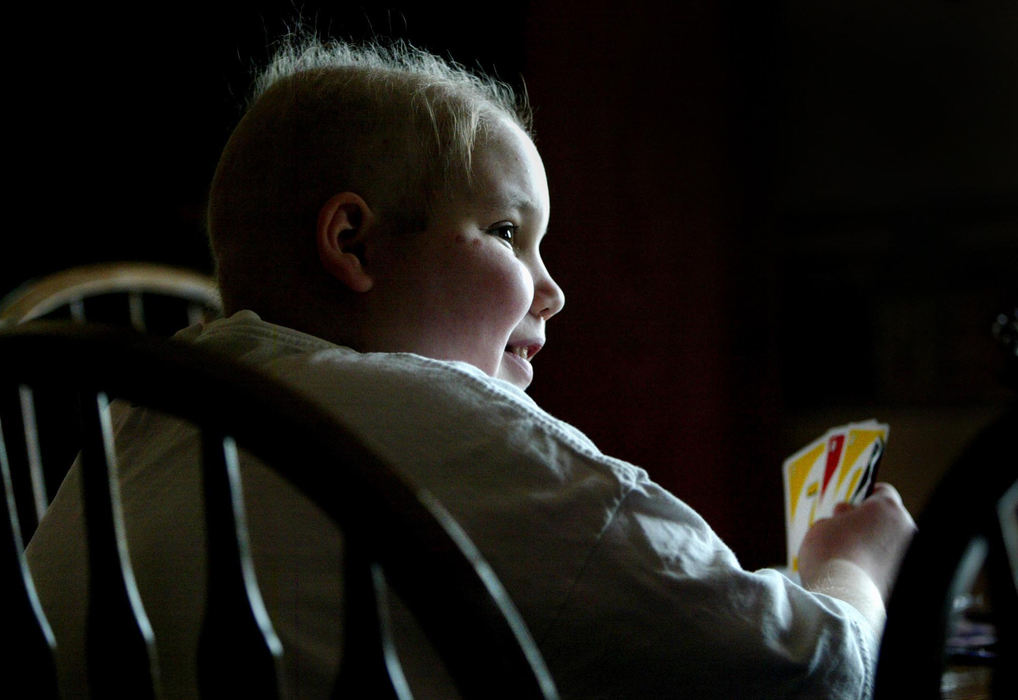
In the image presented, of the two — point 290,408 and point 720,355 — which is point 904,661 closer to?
point 290,408

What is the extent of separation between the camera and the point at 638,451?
2.85m

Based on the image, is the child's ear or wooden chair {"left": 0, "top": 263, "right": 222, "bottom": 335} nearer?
the child's ear

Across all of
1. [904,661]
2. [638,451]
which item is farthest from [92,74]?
[904,661]

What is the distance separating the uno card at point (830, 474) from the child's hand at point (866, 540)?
0.04 m

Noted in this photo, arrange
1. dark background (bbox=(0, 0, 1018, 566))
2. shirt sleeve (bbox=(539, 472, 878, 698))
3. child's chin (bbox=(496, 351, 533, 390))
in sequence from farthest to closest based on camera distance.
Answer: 1. dark background (bbox=(0, 0, 1018, 566))
2. child's chin (bbox=(496, 351, 533, 390))
3. shirt sleeve (bbox=(539, 472, 878, 698))

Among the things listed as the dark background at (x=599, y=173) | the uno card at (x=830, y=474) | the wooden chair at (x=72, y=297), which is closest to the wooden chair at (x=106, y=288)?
the wooden chair at (x=72, y=297)

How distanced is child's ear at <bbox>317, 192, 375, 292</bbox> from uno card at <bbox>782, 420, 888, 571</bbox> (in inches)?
16.9

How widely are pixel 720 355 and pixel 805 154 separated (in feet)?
5.96

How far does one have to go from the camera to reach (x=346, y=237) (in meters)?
0.80

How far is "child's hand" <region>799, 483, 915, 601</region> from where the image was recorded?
75 centimetres

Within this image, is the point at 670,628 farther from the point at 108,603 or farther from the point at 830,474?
the point at 830,474

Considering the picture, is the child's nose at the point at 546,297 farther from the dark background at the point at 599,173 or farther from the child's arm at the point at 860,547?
the dark background at the point at 599,173

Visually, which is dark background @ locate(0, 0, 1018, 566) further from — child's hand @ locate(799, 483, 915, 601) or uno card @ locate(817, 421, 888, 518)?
child's hand @ locate(799, 483, 915, 601)

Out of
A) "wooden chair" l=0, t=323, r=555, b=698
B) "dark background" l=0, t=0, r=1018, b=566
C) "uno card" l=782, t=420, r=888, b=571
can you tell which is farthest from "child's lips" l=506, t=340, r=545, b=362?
→ "dark background" l=0, t=0, r=1018, b=566
